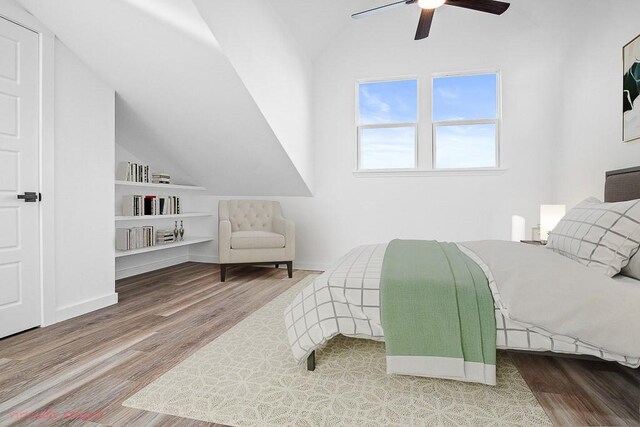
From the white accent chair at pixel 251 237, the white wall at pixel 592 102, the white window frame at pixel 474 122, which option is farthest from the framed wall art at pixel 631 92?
the white accent chair at pixel 251 237

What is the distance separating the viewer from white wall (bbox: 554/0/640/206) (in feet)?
9.42

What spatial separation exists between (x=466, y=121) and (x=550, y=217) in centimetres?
157

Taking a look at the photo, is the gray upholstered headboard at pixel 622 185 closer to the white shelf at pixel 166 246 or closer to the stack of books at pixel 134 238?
the white shelf at pixel 166 246

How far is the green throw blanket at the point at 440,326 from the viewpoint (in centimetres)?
158

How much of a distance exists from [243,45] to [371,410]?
2.84m

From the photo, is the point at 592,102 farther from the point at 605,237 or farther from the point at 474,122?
the point at 605,237

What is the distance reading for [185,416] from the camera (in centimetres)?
146

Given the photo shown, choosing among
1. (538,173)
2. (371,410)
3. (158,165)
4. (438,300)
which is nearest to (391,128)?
(538,173)

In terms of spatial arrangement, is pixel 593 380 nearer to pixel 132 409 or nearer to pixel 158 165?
pixel 132 409

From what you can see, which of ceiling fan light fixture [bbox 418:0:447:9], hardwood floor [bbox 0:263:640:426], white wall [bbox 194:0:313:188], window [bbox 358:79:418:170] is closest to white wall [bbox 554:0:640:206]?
ceiling fan light fixture [bbox 418:0:447:9]

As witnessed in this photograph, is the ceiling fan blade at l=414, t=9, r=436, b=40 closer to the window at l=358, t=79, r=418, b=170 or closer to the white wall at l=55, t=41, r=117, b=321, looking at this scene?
the window at l=358, t=79, r=418, b=170

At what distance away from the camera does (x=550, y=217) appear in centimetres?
329

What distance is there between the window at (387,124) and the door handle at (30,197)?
10.8ft

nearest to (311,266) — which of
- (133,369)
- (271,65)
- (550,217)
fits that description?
(271,65)
